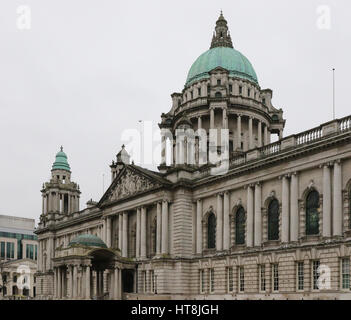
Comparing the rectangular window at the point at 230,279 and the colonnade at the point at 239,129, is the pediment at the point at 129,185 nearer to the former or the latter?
the colonnade at the point at 239,129

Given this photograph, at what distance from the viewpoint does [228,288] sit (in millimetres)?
49656

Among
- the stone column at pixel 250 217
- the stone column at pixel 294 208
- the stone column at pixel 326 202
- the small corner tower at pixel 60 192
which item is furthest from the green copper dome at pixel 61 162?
the stone column at pixel 326 202

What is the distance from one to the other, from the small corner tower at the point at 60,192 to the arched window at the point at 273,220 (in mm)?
52729

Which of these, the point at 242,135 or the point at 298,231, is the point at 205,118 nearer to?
the point at 242,135

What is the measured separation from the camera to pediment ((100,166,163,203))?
58781 mm

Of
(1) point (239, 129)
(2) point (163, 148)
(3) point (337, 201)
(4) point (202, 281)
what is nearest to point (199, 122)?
(1) point (239, 129)

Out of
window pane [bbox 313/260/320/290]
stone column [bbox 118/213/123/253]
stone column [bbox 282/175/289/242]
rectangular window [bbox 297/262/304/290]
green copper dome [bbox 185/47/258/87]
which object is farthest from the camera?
green copper dome [bbox 185/47/258/87]

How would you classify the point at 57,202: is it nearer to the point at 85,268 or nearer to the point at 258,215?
the point at 85,268

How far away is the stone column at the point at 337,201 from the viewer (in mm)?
39406

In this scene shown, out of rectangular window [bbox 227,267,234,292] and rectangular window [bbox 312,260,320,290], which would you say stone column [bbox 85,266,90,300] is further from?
rectangular window [bbox 312,260,320,290]

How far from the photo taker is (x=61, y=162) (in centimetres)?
9569

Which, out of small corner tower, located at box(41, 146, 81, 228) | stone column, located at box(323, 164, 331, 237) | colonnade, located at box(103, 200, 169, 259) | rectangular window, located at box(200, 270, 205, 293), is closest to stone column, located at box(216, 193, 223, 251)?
rectangular window, located at box(200, 270, 205, 293)

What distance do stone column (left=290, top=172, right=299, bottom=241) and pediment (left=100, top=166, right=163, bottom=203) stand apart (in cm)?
1636

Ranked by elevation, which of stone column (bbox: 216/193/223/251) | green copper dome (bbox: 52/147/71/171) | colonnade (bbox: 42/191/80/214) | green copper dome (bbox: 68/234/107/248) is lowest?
green copper dome (bbox: 68/234/107/248)
